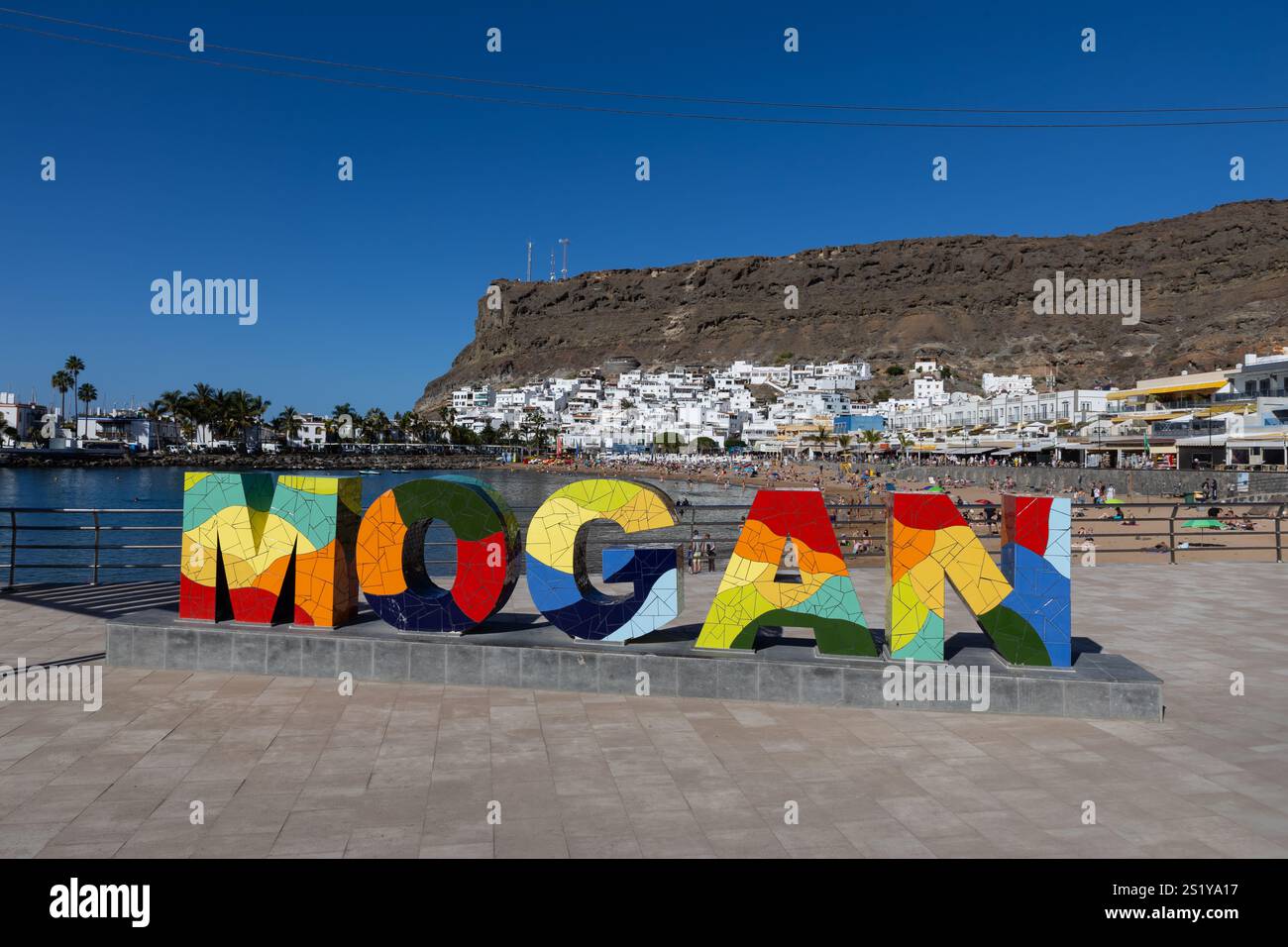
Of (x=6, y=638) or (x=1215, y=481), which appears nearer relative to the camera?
(x=6, y=638)

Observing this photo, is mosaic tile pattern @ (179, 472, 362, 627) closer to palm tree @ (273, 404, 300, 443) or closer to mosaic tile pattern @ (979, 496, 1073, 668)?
mosaic tile pattern @ (979, 496, 1073, 668)

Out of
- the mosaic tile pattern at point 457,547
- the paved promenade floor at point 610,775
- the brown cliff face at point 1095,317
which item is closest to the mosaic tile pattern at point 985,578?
the paved promenade floor at point 610,775

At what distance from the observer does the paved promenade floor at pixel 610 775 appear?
448 centimetres

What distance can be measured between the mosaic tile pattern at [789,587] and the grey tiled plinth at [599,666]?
0.60 ft

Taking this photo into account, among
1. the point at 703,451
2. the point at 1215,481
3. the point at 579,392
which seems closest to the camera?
the point at 1215,481

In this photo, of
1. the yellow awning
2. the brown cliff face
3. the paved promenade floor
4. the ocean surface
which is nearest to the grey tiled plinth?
the paved promenade floor

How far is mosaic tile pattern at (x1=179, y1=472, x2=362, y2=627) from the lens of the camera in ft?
26.0

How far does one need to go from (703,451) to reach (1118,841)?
127424 mm

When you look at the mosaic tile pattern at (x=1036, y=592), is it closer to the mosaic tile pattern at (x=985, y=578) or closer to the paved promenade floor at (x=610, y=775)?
the mosaic tile pattern at (x=985, y=578)

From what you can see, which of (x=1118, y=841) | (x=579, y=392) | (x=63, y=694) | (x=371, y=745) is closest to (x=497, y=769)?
(x=371, y=745)

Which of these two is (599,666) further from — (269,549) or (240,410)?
(240,410)

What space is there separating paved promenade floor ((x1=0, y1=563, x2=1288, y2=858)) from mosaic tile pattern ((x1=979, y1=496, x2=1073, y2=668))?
0.62 m

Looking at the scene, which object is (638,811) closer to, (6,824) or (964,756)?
(964,756)
